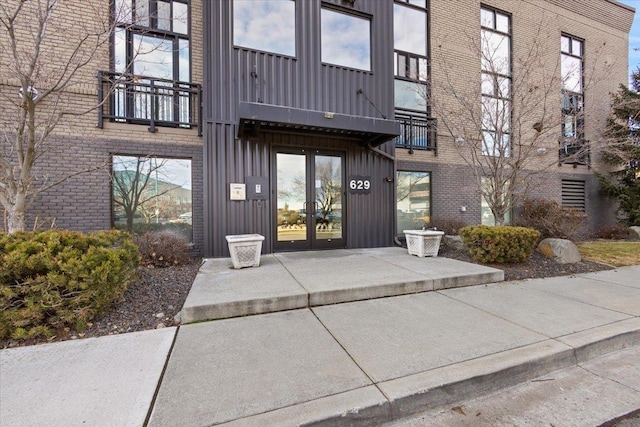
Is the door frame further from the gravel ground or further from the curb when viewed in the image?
the curb

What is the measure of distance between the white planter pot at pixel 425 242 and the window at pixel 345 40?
4.70 m

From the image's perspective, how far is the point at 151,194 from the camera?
662cm

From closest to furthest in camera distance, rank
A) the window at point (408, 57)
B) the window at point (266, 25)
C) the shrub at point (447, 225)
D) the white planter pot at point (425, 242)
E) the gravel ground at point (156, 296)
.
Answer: the gravel ground at point (156, 296) < the white planter pot at point (425, 242) < the window at point (266, 25) < the shrub at point (447, 225) < the window at point (408, 57)

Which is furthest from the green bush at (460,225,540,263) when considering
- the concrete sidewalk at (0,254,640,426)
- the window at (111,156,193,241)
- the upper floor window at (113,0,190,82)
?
the upper floor window at (113,0,190,82)

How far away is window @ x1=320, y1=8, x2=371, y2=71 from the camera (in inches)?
288

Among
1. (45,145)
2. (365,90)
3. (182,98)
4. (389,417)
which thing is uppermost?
(365,90)

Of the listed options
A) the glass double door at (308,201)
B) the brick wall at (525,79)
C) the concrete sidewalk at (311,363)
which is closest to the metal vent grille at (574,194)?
the brick wall at (525,79)

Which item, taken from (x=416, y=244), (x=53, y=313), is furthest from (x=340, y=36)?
(x=53, y=313)

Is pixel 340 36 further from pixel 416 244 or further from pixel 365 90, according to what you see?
pixel 416 244

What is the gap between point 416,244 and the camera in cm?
646

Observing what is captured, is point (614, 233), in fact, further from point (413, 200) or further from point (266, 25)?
point (266, 25)

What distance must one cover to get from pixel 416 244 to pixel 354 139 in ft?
10.3

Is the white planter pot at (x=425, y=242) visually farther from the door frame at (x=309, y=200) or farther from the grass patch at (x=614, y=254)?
the grass patch at (x=614, y=254)

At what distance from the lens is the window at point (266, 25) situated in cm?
668
